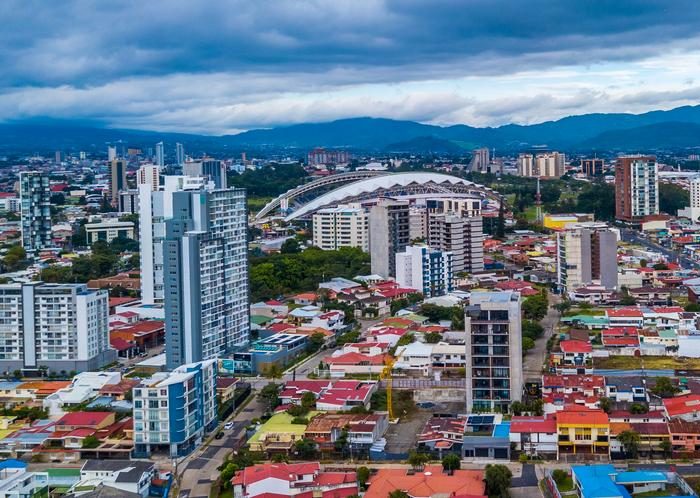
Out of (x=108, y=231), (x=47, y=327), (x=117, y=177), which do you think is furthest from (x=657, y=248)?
(x=117, y=177)

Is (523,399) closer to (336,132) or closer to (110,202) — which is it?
(110,202)

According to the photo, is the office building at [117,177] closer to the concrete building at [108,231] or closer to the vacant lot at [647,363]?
the concrete building at [108,231]

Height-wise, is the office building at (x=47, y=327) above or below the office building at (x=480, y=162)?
below

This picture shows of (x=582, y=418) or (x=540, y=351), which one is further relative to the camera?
(x=540, y=351)

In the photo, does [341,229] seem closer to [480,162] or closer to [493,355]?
[493,355]

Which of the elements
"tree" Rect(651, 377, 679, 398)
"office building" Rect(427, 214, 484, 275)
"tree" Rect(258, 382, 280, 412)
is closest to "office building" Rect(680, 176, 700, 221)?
"office building" Rect(427, 214, 484, 275)

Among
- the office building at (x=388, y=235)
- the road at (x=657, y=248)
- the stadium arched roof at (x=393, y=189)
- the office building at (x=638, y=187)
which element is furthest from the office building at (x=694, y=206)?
the office building at (x=388, y=235)

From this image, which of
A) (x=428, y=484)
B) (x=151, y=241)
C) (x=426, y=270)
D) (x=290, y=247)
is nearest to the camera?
(x=428, y=484)
